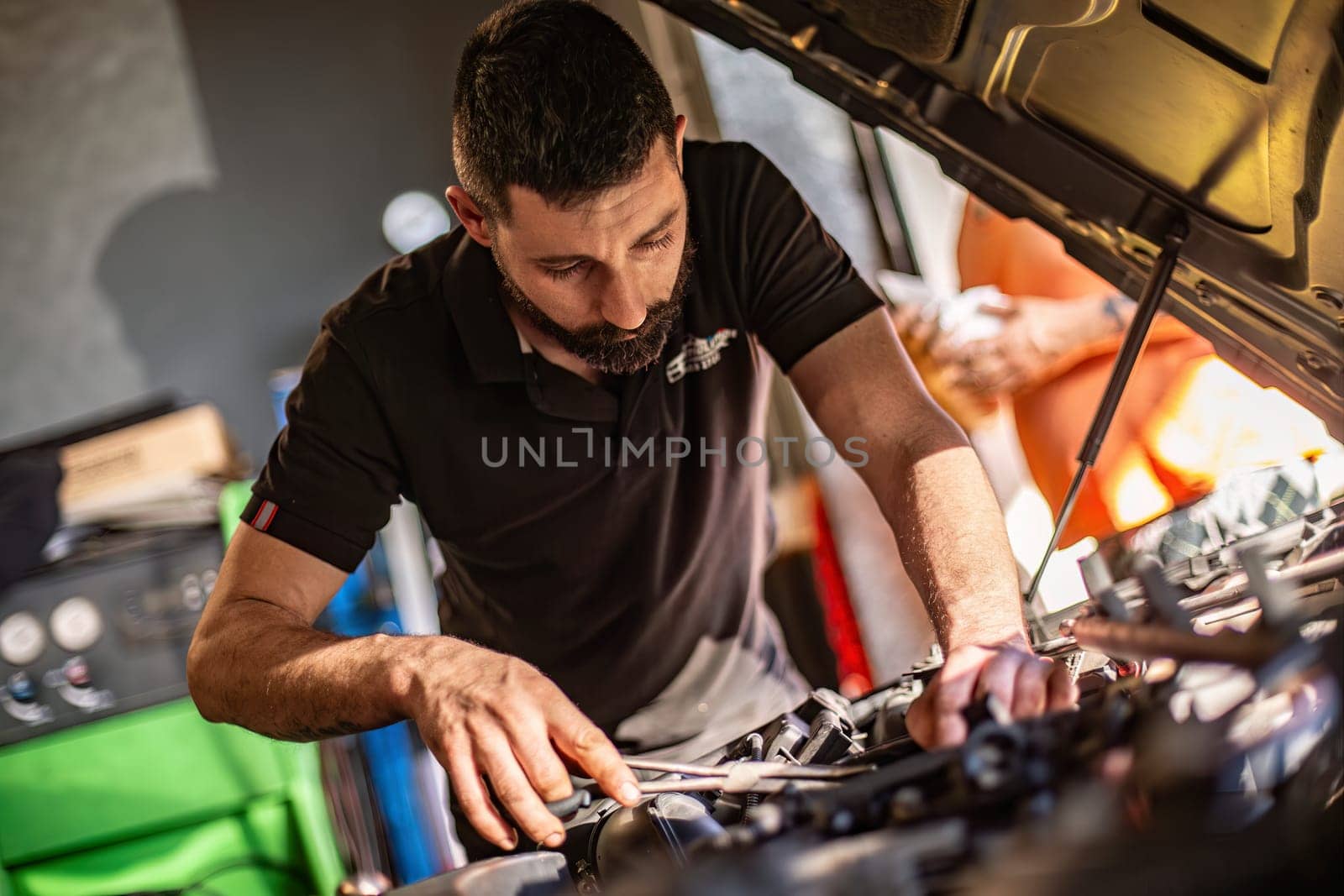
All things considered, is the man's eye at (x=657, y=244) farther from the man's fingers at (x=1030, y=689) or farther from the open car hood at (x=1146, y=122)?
the man's fingers at (x=1030, y=689)

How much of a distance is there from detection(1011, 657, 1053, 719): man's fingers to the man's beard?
0.60m

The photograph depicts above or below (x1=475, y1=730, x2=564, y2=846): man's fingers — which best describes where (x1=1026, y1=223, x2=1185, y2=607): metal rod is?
above

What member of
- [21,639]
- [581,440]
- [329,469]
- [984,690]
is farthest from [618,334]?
[21,639]

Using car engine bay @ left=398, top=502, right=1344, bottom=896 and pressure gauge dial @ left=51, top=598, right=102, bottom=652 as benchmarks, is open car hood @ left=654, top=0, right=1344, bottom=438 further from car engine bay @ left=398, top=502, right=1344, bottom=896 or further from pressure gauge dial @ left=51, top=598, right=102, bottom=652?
pressure gauge dial @ left=51, top=598, right=102, bottom=652

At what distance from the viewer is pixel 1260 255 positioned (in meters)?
0.95

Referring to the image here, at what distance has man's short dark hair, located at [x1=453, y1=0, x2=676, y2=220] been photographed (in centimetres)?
100

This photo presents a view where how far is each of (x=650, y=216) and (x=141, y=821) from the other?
67.1 inches

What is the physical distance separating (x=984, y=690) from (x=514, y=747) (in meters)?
0.33

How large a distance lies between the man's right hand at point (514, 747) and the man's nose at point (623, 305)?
0.42 m

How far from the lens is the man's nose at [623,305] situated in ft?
3.52

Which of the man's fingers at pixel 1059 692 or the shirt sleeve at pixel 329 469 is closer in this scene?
the man's fingers at pixel 1059 692

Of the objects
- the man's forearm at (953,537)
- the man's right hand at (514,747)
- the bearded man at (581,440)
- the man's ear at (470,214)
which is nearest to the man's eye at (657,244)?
the bearded man at (581,440)

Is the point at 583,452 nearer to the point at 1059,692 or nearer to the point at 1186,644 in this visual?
the point at 1059,692

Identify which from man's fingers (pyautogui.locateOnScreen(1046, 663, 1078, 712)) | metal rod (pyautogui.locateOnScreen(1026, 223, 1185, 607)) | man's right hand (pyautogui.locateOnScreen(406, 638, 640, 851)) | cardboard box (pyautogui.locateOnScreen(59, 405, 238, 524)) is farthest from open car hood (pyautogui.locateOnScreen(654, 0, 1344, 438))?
cardboard box (pyautogui.locateOnScreen(59, 405, 238, 524))
